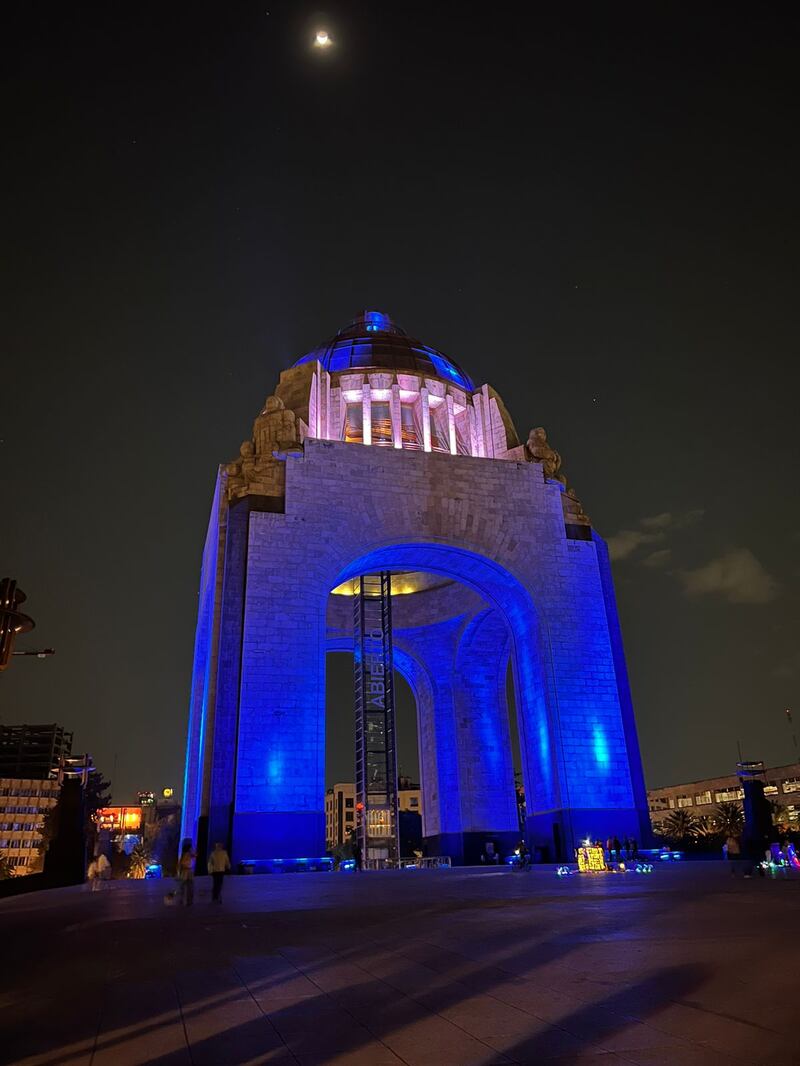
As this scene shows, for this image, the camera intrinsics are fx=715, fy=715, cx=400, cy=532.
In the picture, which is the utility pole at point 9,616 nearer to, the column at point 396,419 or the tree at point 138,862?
the column at point 396,419

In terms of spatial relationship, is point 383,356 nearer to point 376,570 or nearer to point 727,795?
point 376,570

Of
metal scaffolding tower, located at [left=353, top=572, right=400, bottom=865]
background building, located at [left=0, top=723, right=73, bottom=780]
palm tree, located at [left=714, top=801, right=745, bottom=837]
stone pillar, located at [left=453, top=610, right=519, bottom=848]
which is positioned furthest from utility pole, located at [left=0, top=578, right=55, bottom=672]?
background building, located at [left=0, top=723, right=73, bottom=780]

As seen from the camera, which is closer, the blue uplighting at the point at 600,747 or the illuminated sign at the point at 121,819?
the blue uplighting at the point at 600,747

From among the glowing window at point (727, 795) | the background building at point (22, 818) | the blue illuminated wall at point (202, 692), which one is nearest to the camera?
the blue illuminated wall at point (202, 692)

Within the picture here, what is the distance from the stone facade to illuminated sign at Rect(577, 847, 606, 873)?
4.46m

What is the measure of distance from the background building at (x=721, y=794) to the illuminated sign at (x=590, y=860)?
5721 cm

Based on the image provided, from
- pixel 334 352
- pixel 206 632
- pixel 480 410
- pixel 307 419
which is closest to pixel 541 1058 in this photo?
pixel 206 632

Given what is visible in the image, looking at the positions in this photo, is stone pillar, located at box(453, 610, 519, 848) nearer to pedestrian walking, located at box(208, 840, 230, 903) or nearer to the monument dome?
the monument dome

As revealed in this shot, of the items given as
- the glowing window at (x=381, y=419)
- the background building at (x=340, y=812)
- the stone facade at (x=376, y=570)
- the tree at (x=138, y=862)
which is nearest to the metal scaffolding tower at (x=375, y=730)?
the stone facade at (x=376, y=570)

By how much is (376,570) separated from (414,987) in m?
23.6

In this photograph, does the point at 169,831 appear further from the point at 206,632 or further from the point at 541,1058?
the point at 541,1058

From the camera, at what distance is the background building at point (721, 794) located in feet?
246

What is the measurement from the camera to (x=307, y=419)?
29.1m

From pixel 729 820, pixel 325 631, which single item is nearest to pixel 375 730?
pixel 325 631
